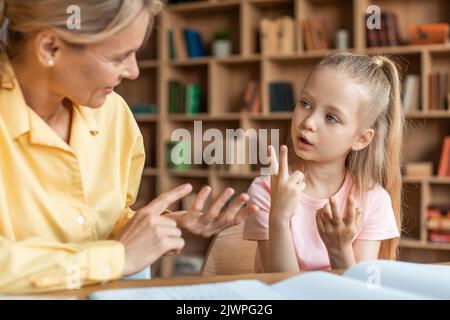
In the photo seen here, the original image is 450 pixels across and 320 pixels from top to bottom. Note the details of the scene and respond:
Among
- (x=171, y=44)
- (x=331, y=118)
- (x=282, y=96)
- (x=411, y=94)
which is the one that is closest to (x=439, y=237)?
(x=411, y=94)

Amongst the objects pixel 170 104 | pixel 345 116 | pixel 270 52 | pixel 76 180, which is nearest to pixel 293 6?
pixel 270 52

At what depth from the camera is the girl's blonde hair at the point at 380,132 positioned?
160 centimetres

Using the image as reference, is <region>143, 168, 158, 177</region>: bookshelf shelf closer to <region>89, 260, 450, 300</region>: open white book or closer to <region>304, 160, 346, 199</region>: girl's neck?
<region>304, 160, 346, 199</region>: girl's neck

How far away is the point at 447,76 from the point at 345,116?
2.63 m

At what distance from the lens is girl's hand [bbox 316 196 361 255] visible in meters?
1.23

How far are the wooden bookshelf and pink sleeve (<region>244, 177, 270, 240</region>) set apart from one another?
254cm

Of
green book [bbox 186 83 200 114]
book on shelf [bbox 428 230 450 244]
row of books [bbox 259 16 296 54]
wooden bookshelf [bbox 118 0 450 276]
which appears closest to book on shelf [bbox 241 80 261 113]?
wooden bookshelf [bbox 118 0 450 276]

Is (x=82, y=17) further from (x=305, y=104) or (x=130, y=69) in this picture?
(x=305, y=104)

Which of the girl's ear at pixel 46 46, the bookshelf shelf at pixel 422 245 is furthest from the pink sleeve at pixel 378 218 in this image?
the bookshelf shelf at pixel 422 245

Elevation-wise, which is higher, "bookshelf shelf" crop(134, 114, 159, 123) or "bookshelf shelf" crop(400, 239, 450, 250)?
"bookshelf shelf" crop(134, 114, 159, 123)

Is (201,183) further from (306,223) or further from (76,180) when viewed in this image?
(76,180)

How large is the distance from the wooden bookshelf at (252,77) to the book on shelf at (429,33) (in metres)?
0.06

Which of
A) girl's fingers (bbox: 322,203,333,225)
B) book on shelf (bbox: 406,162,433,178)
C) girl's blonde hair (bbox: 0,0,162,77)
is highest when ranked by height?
girl's blonde hair (bbox: 0,0,162,77)

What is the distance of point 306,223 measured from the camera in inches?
62.1
